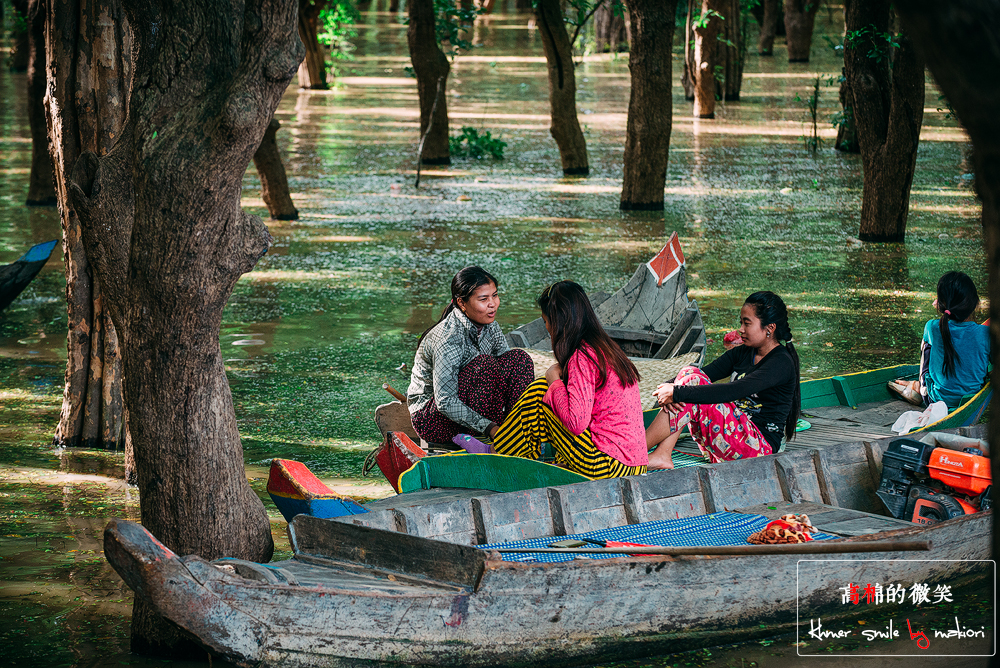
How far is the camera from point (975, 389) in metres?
6.48

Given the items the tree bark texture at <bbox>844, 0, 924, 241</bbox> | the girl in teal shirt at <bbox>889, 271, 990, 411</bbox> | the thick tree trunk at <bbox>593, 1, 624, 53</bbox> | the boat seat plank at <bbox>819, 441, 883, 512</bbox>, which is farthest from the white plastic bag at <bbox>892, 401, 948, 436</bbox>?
the thick tree trunk at <bbox>593, 1, 624, 53</bbox>

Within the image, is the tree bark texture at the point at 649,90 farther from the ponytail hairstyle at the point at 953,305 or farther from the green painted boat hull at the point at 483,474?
the green painted boat hull at the point at 483,474

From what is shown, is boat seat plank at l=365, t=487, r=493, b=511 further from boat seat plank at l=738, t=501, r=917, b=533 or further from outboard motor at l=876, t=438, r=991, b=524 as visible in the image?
outboard motor at l=876, t=438, r=991, b=524

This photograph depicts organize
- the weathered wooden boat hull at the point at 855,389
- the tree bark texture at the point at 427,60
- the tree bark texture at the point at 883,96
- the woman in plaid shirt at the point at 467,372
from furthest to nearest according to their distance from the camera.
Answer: the tree bark texture at the point at 427,60, the tree bark texture at the point at 883,96, the weathered wooden boat hull at the point at 855,389, the woman in plaid shirt at the point at 467,372

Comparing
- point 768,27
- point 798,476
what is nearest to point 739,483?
point 798,476

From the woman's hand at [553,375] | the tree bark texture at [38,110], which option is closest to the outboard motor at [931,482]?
the woman's hand at [553,375]

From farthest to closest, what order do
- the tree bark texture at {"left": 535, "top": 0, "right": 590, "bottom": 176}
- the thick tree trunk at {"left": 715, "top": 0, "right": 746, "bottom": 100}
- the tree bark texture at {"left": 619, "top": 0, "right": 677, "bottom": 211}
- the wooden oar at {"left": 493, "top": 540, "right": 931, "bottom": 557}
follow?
the thick tree trunk at {"left": 715, "top": 0, "right": 746, "bottom": 100} < the tree bark texture at {"left": 535, "top": 0, "right": 590, "bottom": 176} < the tree bark texture at {"left": 619, "top": 0, "right": 677, "bottom": 211} < the wooden oar at {"left": 493, "top": 540, "right": 931, "bottom": 557}

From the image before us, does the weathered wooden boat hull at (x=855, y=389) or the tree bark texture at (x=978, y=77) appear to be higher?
the tree bark texture at (x=978, y=77)

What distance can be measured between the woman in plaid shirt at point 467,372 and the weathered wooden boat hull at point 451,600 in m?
1.54

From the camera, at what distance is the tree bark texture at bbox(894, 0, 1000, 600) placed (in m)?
2.41

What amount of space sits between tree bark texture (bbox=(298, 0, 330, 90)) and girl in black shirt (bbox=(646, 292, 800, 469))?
18521mm

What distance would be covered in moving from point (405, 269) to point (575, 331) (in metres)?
6.76

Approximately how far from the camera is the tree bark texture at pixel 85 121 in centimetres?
655

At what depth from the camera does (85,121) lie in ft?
21.7
